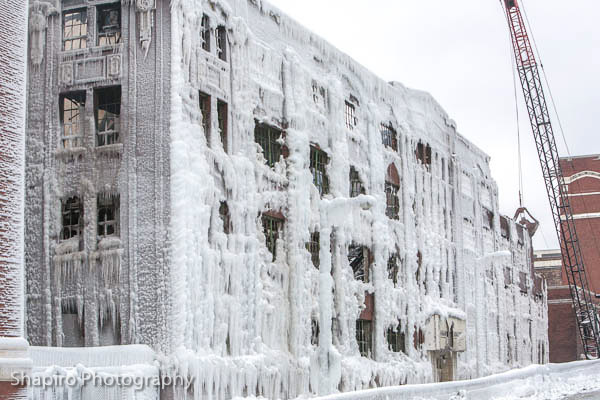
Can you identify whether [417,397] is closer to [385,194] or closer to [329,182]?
[329,182]

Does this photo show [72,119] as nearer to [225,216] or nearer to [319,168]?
[225,216]

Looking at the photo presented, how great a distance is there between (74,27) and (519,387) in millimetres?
Result: 22357

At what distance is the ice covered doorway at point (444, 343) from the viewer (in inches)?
1574

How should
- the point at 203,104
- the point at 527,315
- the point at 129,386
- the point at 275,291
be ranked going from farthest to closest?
the point at 527,315
the point at 275,291
the point at 203,104
the point at 129,386

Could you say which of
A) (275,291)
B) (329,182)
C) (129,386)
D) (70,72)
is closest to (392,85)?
Result: (329,182)

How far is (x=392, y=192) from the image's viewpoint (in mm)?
38750

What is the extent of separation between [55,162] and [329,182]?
11273 mm

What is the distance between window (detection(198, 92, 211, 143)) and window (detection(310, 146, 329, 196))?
6.84 meters

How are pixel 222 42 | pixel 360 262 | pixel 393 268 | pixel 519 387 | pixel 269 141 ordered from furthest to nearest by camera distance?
pixel 393 268 → pixel 360 262 → pixel 519 387 → pixel 269 141 → pixel 222 42

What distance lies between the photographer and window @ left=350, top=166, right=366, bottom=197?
34.8m

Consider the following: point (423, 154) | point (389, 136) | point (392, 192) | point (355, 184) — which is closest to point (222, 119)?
point (355, 184)

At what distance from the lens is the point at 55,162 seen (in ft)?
82.1

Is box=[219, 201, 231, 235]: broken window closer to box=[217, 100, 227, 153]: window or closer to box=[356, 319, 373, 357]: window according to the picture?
box=[217, 100, 227, 153]: window

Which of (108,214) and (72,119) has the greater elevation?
(72,119)
